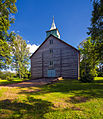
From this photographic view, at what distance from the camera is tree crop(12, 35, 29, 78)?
89.0 ft

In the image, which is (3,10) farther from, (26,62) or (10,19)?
(26,62)

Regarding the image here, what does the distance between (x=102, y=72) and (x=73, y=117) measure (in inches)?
1460

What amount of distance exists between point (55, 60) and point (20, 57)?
53.8 feet

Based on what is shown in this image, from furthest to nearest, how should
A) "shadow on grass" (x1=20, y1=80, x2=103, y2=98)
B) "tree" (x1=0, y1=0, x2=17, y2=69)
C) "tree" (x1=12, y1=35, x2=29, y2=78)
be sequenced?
"tree" (x1=12, y1=35, x2=29, y2=78), "tree" (x1=0, y1=0, x2=17, y2=69), "shadow on grass" (x1=20, y1=80, x2=103, y2=98)

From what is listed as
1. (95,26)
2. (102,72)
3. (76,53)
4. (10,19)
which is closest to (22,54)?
(10,19)

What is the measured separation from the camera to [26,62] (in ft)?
97.6

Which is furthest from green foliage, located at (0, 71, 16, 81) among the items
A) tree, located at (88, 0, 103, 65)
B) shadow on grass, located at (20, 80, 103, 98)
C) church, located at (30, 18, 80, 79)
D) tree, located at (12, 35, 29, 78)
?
tree, located at (88, 0, 103, 65)

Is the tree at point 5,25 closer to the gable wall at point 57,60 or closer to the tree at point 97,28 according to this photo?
the gable wall at point 57,60

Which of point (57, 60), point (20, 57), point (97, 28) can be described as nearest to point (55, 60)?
point (57, 60)

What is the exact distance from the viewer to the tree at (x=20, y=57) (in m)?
27.1

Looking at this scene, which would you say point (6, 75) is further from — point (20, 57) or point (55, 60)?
point (20, 57)

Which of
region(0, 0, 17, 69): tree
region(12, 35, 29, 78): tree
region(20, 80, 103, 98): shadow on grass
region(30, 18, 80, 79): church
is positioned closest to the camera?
region(20, 80, 103, 98): shadow on grass

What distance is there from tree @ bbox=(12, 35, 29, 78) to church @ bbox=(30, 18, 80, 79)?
803 cm

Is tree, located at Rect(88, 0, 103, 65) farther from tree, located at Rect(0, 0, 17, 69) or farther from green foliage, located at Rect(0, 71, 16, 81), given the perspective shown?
green foliage, located at Rect(0, 71, 16, 81)
